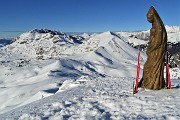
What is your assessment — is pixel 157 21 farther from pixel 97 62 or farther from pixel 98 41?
pixel 98 41

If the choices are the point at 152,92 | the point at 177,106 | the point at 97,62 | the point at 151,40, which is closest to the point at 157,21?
the point at 151,40

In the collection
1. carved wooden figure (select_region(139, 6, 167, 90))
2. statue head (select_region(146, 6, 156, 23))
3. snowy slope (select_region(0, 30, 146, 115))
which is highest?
statue head (select_region(146, 6, 156, 23))

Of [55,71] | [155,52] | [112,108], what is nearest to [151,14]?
[155,52]

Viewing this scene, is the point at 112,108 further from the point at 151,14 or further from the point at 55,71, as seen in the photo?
the point at 55,71

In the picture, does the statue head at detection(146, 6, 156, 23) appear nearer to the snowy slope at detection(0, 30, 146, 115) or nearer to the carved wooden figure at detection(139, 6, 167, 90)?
the carved wooden figure at detection(139, 6, 167, 90)

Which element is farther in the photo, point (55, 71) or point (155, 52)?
point (55, 71)

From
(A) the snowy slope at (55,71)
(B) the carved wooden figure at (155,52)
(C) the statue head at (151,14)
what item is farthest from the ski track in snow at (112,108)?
(A) the snowy slope at (55,71)

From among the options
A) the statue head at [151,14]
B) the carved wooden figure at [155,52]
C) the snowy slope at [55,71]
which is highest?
the statue head at [151,14]

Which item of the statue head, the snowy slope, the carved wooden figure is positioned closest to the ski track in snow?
the carved wooden figure

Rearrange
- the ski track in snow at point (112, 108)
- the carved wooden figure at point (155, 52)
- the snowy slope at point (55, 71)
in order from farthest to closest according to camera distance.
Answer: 1. the snowy slope at point (55, 71)
2. the carved wooden figure at point (155, 52)
3. the ski track in snow at point (112, 108)

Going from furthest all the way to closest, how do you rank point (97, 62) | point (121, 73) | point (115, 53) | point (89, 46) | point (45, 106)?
point (89, 46), point (115, 53), point (97, 62), point (121, 73), point (45, 106)

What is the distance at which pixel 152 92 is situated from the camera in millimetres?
10945

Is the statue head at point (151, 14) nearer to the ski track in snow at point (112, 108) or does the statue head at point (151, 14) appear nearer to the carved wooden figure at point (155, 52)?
the carved wooden figure at point (155, 52)

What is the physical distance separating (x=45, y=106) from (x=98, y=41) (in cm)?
11008
